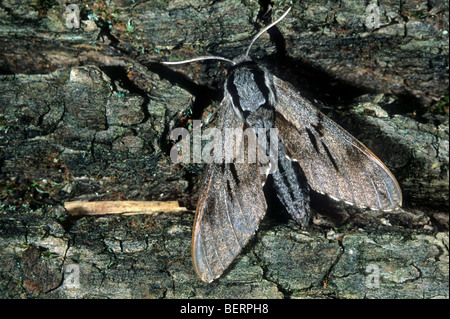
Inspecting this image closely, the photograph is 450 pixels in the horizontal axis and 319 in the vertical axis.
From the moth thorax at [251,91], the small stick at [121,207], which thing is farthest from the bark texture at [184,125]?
the moth thorax at [251,91]

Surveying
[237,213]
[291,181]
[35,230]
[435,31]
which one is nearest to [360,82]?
[435,31]

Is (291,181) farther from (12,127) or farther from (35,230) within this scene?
(12,127)

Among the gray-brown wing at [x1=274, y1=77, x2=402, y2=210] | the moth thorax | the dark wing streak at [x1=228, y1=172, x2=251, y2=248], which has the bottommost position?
the dark wing streak at [x1=228, y1=172, x2=251, y2=248]

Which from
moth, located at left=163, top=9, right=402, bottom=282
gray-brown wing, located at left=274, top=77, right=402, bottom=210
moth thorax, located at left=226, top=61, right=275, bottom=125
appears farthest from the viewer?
moth thorax, located at left=226, top=61, right=275, bottom=125

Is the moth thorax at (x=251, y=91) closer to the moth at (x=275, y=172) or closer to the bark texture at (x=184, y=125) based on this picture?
the moth at (x=275, y=172)

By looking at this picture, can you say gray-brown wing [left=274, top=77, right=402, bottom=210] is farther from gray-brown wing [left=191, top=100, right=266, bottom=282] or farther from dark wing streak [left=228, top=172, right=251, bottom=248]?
dark wing streak [left=228, top=172, right=251, bottom=248]

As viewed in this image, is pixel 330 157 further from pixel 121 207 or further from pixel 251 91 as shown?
pixel 121 207

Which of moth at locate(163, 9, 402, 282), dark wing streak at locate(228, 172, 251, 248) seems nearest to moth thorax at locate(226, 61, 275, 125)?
moth at locate(163, 9, 402, 282)
